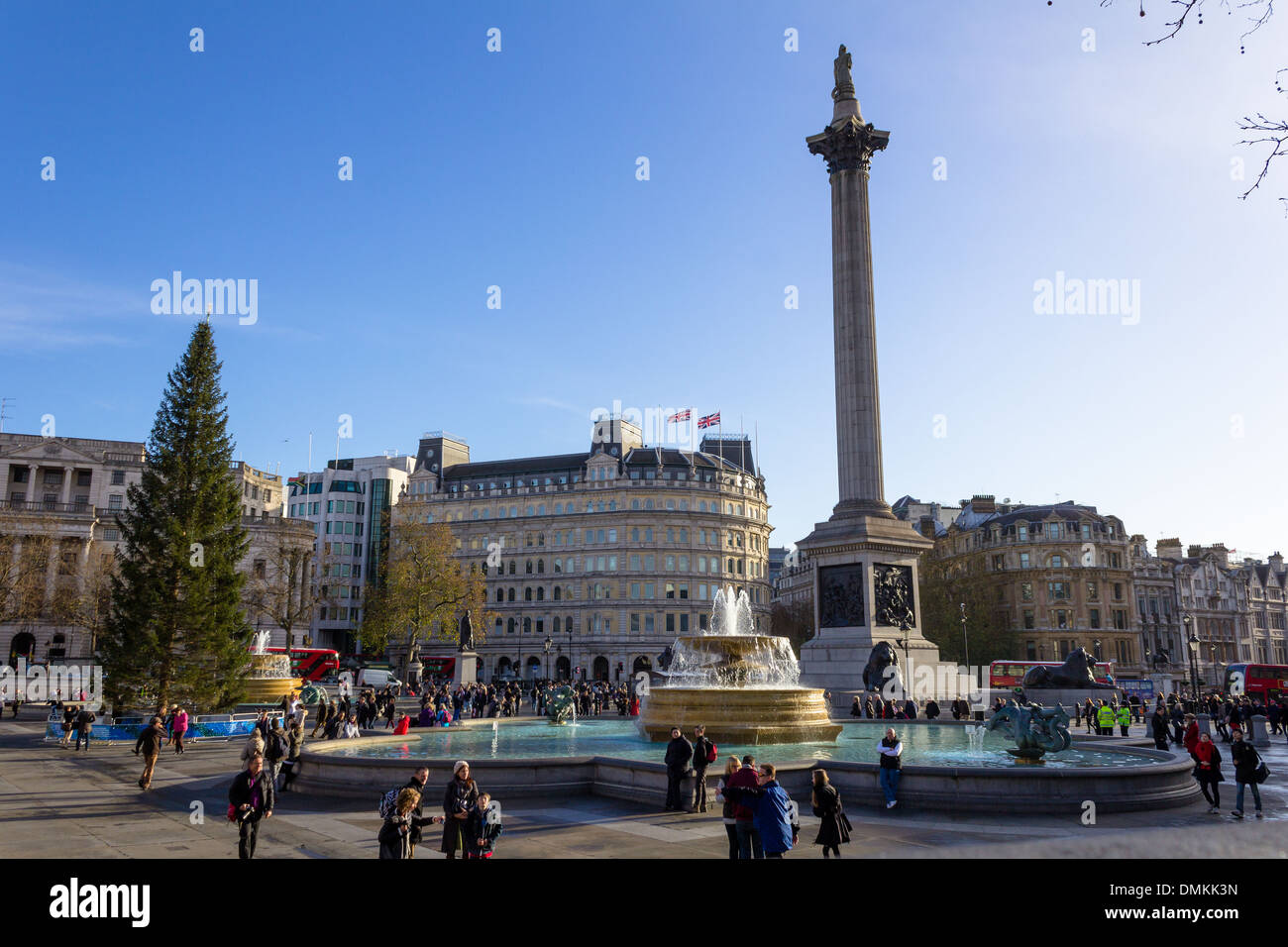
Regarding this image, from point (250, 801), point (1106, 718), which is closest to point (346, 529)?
point (1106, 718)

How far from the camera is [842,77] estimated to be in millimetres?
45188

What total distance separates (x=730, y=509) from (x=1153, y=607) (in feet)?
153

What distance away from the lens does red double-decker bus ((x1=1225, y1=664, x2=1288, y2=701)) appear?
4847 cm

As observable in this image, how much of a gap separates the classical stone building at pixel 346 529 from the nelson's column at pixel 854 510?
72.1 m

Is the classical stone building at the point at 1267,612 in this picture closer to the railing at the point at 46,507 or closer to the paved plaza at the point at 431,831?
the paved plaza at the point at 431,831

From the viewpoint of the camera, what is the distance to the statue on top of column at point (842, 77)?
44844 millimetres

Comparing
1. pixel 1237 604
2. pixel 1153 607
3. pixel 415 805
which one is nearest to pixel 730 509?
pixel 1153 607

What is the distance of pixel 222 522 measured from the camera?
3281cm

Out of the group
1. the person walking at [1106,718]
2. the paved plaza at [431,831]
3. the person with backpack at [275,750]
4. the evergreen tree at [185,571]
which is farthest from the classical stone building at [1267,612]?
the person with backpack at [275,750]

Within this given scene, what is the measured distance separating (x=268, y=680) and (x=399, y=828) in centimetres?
3365

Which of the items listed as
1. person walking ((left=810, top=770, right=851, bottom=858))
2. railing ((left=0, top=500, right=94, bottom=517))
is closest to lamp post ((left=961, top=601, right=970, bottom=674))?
person walking ((left=810, top=770, right=851, bottom=858))

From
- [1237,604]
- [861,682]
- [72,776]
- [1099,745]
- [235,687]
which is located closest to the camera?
[72,776]

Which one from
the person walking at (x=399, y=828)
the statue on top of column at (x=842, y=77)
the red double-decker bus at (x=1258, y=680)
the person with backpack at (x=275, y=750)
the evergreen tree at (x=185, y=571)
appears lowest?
the red double-decker bus at (x=1258, y=680)
